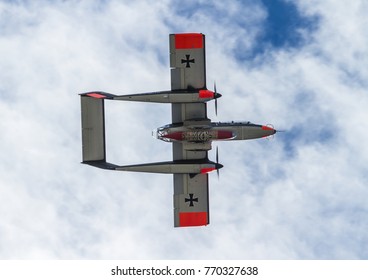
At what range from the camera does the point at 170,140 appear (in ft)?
113

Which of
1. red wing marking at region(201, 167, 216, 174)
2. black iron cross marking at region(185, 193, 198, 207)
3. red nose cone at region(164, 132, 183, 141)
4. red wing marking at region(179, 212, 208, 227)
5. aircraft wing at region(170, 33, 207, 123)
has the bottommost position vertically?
red wing marking at region(179, 212, 208, 227)

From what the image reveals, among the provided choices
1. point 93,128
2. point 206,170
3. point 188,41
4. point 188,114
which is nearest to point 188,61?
point 188,41

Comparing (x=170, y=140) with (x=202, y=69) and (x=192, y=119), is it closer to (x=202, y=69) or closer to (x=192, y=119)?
(x=192, y=119)

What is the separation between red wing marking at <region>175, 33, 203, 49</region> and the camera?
33469mm

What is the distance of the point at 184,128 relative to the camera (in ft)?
112

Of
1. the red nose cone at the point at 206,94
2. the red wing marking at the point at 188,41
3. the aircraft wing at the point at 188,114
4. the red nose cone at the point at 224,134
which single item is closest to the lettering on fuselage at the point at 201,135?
the red nose cone at the point at 224,134

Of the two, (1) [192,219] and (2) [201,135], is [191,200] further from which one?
(2) [201,135]

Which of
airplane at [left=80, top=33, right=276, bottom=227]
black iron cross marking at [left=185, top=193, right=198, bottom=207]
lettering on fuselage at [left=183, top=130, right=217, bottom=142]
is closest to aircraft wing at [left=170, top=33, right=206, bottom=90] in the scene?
airplane at [left=80, top=33, right=276, bottom=227]

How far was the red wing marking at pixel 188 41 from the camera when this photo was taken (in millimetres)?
33469

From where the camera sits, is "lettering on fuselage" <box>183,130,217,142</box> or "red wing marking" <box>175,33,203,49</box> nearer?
"red wing marking" <box>175,33,203,49</box>

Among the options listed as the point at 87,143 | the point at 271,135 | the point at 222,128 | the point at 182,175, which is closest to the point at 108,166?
the point at 87,143

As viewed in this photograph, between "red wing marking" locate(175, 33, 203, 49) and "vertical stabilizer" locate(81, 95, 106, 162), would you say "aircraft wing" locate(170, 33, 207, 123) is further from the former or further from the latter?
"vertical stabilizer" locate(81, 95, 106, 162)

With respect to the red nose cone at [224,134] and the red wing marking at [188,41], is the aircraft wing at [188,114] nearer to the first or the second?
the red wing marking at [188,41]

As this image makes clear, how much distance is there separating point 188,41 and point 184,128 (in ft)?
16.2
